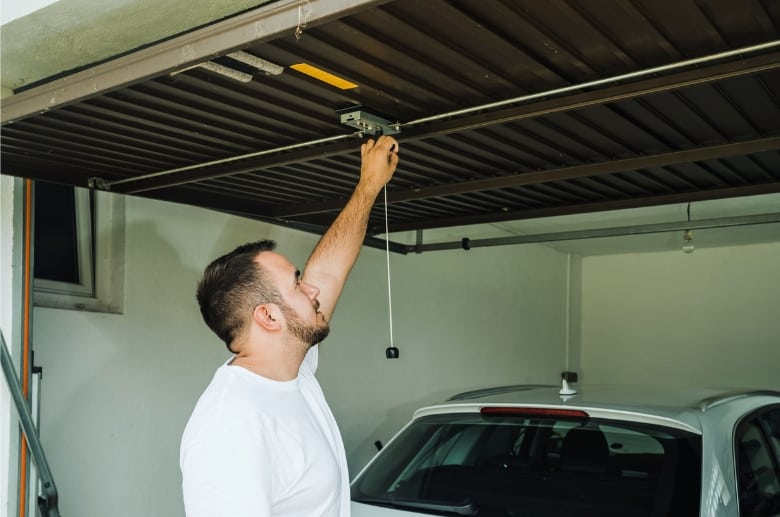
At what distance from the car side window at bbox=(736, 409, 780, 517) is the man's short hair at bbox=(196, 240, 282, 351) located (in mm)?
1964

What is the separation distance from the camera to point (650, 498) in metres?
2.94

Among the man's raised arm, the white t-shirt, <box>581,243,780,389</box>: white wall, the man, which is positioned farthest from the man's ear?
<box>581,243,780,389</box>: white wall

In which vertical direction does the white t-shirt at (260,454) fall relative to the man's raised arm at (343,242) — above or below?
below

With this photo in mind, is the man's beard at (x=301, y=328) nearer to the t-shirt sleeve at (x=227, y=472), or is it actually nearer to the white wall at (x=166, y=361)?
the t-shirt sleeve at (x=227, y=472)

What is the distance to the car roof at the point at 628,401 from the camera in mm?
3162

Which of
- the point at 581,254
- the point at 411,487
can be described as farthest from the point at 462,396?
the point at 581,254

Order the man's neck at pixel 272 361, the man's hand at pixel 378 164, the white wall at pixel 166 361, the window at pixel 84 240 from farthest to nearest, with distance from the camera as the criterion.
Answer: the window at pixel 84 240, the white wall at pixel 166 361, the man's hand at pixel 378 164, the man's neck at pixel 272 361

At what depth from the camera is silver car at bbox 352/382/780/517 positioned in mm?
2963

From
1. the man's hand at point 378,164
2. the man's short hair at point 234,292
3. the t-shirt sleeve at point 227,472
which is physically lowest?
the t-shirt sleeve at point 227,472

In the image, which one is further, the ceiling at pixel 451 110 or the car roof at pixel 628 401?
the car roof at pixel 628 401

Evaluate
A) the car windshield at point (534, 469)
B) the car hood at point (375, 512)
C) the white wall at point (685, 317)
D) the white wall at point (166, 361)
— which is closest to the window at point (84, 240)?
the white wall at point (166, 361)

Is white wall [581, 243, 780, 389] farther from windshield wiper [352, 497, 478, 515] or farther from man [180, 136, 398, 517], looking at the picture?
man [180, 136, 398, 517]

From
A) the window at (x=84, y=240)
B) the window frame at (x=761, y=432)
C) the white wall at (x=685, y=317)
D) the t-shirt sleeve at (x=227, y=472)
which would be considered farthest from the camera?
the white wall at (x=685, y=317)

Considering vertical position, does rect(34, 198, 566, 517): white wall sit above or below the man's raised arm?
below
